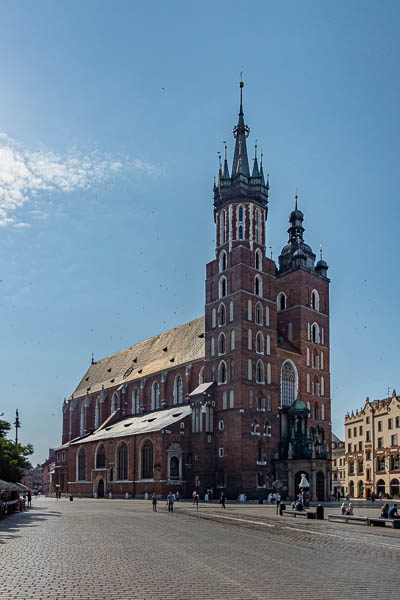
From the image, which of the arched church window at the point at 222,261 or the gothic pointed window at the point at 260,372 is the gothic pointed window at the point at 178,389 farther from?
the arched church window at the point at 222,261

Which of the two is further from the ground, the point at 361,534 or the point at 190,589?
the point at 190,589

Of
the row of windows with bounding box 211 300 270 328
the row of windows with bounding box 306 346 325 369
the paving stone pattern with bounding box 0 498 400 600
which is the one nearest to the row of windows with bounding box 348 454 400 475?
the row of windows with bounding box 306 346 325 369

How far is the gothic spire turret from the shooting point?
6688cm

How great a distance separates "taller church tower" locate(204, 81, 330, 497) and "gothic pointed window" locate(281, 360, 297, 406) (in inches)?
3.9

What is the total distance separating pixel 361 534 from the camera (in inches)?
963

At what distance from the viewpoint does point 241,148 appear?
68.8 meters

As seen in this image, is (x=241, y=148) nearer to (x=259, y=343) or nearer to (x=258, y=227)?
(x=258, y=227)

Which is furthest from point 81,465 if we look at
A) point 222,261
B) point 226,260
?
point 226,260

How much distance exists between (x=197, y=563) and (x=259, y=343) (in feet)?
151

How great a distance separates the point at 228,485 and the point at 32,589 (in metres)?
46.4

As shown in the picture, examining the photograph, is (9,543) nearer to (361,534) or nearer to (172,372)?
(361,534)

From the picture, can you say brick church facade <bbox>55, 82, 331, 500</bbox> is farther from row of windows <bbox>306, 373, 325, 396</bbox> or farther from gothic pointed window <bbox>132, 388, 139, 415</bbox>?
gothic pointed window <bbox>132, 388, 139, 415</bbox>

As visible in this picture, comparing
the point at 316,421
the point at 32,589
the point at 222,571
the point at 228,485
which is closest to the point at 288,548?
the point at 222,571

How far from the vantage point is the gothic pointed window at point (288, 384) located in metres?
63.0
